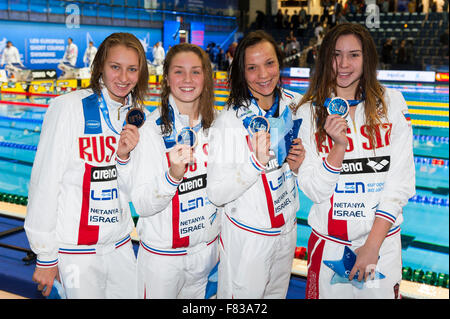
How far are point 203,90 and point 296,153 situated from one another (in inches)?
19.6

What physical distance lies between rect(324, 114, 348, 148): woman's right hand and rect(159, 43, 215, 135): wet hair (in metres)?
0.54

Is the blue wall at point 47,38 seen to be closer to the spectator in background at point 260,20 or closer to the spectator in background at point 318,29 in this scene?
the spectator in background at point 260,20

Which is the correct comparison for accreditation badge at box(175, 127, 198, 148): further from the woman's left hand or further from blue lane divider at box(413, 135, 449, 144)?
blue lane divider at box(413, 135, 449, 144)

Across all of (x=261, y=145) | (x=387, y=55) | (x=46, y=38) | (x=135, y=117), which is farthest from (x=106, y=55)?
(x=387, y=55)

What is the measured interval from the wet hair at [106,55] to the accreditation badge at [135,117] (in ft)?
0.78

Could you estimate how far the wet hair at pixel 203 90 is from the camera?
199 cm

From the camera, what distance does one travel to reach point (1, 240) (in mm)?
4012

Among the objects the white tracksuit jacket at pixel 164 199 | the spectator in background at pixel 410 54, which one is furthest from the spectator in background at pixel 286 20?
the white tracksuit jacket at pixel 164 199

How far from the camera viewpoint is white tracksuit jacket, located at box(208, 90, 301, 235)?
6.07 ft

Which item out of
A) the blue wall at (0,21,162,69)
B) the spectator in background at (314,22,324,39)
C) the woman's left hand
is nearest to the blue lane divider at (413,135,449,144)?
the woman's left hand

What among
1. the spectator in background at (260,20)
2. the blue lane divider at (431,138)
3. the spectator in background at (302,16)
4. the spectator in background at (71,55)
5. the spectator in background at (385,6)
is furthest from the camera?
the spectator in background at (260,20)

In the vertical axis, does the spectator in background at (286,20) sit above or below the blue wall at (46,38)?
above

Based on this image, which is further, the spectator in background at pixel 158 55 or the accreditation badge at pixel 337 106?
the spectator in background at pixel 158 55
